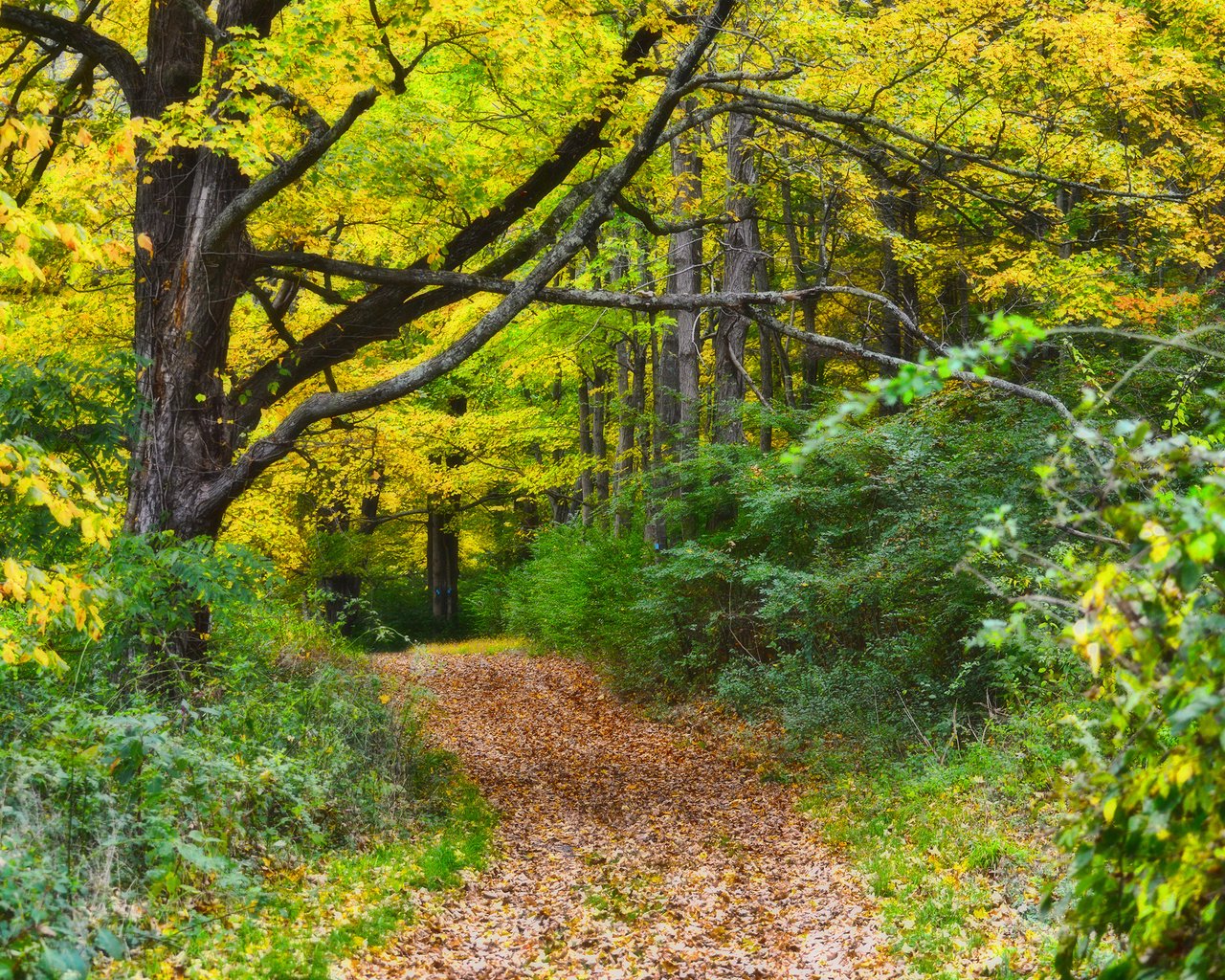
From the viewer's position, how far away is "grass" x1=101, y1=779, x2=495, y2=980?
196 inches

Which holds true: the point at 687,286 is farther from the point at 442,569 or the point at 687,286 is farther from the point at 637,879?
the point at 442,569

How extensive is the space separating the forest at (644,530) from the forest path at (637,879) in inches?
2.0

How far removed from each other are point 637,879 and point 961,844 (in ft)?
8.06

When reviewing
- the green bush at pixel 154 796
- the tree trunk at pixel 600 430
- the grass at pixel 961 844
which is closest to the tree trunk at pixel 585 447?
the tree trunk at pixel 600 430

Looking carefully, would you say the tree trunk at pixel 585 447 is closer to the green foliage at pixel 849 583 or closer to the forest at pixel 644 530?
the forest at pixel 644 530

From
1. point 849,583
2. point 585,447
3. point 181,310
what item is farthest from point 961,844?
point 585,447

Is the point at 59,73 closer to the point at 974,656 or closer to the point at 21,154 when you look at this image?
the point at 21,154

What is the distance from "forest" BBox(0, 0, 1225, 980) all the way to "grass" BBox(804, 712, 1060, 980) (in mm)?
44

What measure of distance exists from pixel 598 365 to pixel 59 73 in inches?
550

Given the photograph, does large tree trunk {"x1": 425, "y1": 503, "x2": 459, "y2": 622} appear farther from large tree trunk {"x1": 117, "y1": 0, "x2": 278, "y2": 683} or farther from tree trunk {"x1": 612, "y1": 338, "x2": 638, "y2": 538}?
large tree trunk {"x1": 117, "y1": 0, "x2": 278, "y2": 683}

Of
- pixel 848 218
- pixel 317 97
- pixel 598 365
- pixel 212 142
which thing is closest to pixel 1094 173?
pixel 848 218

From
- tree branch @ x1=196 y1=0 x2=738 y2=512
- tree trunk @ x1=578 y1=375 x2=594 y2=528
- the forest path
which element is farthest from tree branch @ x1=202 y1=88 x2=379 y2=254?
tree trunk @ x1=578 y1=375 x2=594 y2=528

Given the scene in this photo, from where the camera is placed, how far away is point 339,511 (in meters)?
22.6

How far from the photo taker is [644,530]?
1773 cm
